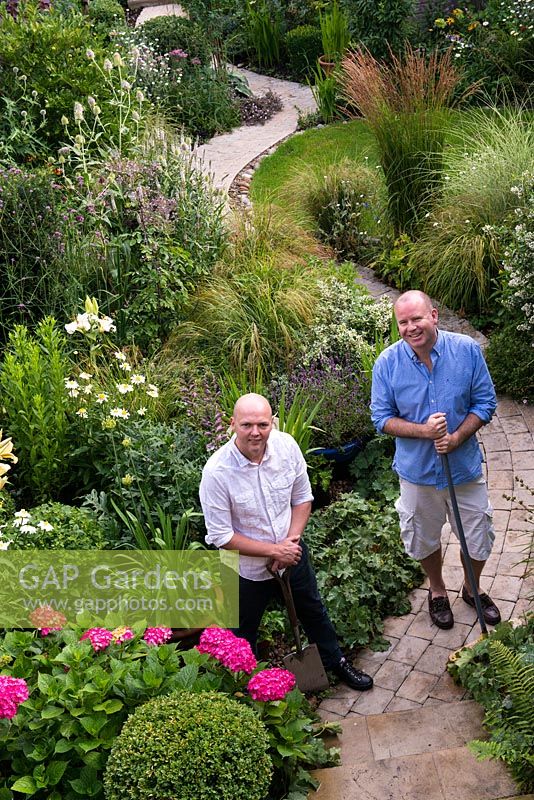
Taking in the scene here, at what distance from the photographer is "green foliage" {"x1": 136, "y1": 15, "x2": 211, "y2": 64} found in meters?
12.2

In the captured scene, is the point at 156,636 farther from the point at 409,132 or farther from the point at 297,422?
the point at 409,132

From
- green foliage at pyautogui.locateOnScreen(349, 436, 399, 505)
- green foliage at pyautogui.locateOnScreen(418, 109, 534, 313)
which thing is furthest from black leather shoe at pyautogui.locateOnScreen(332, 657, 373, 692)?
green foliage at pyautogui.locateOnScreen(418, 109, 534, 313)

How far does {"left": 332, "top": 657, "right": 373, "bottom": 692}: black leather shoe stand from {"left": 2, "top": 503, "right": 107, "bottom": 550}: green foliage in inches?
51.5

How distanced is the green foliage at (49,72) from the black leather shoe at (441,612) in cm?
556

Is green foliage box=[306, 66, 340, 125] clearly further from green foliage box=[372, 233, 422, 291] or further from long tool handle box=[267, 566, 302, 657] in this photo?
long tool handle box=[267, 566, 302, 657]

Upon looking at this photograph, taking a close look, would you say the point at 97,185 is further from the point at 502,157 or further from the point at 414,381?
the point at 414,381

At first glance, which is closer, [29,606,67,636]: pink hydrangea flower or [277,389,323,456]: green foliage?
[29,606,67,636]: pink hydrangea flower

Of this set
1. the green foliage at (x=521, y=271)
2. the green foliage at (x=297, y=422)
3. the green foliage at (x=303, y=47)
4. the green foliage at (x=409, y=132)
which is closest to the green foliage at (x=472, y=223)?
the green foliage at (x=409, y=132)

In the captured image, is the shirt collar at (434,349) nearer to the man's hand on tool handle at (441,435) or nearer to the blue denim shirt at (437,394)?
the blue denim shirt at (437,394)

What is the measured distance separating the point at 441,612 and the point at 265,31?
10672mm

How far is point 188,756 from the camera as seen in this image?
10.5 feet

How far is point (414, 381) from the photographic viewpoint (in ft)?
14.6

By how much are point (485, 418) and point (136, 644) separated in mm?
1812

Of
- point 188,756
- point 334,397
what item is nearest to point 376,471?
point 334,397
